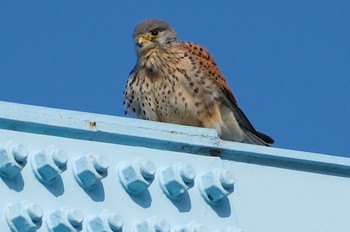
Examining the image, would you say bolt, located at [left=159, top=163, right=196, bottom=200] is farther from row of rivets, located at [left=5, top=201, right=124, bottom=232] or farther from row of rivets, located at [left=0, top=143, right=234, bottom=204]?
row of rivets, located at [left=5, top=201, right=124, bottom=232]

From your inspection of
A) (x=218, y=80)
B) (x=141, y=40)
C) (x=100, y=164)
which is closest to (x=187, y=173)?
(x=100, y=164)

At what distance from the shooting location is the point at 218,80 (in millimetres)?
7062

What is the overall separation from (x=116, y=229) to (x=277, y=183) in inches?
31.6

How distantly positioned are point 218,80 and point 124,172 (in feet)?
12.1

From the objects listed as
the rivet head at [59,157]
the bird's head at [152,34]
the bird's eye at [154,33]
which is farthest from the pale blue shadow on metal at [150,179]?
the bird's eye at [154,33]

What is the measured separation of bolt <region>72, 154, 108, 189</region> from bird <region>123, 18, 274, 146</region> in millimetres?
3420

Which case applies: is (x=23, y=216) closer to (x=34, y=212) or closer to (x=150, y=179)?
(x=34, y=212)

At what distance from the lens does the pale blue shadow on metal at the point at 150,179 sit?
3.24 meters

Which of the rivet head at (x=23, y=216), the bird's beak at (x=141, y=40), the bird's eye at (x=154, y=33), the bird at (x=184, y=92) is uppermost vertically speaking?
the bird's eye at (x=154, y=33)

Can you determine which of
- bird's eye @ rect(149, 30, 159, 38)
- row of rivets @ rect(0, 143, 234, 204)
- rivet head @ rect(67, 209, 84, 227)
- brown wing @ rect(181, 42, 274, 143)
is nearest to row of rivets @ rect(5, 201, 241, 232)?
rivet head @ rect(67, 209, 84, 227)

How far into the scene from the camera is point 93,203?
132 inches

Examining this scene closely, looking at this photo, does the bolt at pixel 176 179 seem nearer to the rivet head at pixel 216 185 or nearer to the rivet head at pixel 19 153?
the rivet head at pixel 216 185

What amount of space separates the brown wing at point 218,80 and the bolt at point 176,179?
11.2 feet

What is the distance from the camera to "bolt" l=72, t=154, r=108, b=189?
3.32 meters
